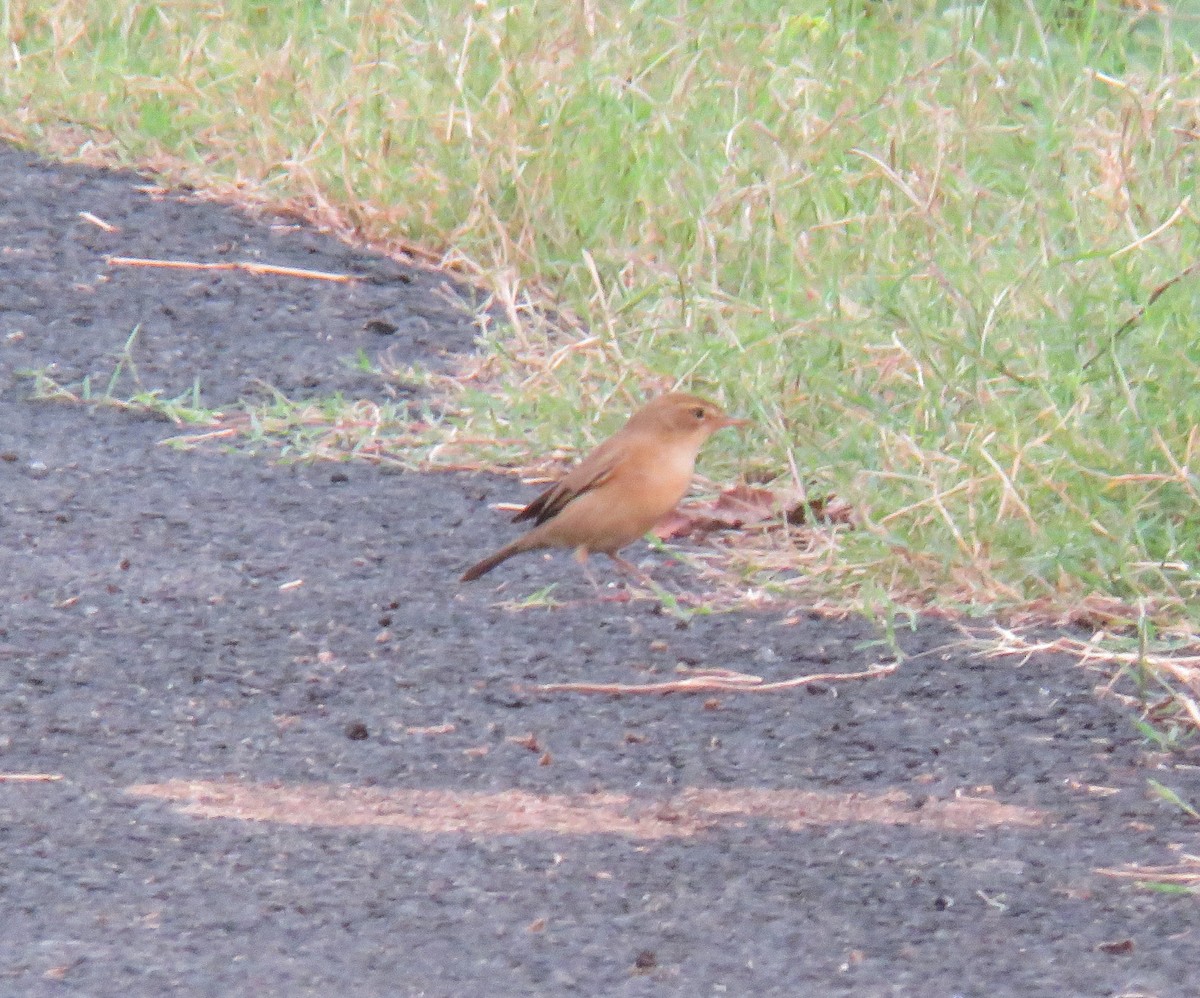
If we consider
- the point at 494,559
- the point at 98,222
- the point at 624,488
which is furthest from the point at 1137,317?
the point at 98,222

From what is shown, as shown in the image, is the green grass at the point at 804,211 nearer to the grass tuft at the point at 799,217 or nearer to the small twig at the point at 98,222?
the grass tuft at the point at 799,217

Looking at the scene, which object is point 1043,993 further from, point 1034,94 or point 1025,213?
point 1034,94

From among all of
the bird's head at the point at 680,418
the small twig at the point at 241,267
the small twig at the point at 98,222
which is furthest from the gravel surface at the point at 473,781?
the small twig at the point at 98,222

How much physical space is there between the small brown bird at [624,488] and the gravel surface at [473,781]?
6.2 inches

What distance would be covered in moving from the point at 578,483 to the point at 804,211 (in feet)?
6.97

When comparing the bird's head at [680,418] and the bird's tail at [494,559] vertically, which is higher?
the bird's head at [680,418]

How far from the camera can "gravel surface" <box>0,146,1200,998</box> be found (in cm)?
321

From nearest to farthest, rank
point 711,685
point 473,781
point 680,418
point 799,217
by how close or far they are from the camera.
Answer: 1. point 473,781
2. point 711,685
3. point 680,418
4. point 799,217

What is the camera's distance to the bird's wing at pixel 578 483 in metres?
5.16

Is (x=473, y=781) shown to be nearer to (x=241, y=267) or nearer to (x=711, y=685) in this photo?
(x=711, y=685)

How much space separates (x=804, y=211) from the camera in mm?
6980

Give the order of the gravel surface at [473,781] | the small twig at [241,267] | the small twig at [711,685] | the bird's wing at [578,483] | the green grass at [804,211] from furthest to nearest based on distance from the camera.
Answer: the small twig at [241,267]
the bird's wing at [578,483]
the green grass at [804,211]
the small twig at [711,685]
the gravel surface at [473,781]

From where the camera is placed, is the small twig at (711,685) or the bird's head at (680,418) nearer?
the small twig at (711,685)

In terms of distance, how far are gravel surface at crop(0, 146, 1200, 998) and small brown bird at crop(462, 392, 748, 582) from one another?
16 cm
